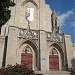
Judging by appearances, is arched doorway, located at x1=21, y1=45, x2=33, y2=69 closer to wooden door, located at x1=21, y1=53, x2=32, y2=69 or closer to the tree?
wooden door, located at x1=21, y1=53, x2=32, y2=69

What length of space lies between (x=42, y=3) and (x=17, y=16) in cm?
563

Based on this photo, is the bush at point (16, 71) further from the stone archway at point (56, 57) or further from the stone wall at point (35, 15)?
the stone wall at point (35, 15)

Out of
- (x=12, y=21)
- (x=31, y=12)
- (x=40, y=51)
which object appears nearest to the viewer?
(x=40, y=51)

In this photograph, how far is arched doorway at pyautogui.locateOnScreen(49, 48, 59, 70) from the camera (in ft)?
94.5

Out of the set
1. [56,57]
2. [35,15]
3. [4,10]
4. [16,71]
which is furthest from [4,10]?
[35,15]

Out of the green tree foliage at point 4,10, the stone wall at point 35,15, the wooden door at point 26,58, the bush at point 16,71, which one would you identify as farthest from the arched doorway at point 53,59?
the green tree foliage at point 4,10

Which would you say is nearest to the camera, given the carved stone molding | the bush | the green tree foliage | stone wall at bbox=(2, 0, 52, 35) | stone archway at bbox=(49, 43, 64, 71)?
the bush

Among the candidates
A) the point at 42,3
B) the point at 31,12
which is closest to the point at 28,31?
the point at 31,12

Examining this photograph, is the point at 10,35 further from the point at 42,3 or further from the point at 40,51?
the point at 42,3

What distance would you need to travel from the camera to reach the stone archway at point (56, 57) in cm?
2894

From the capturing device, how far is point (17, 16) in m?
31.2

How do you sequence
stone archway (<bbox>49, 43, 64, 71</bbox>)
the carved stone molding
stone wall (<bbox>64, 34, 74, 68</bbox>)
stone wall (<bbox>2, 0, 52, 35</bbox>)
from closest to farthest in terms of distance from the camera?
stone wall (<bbox>64, 34, 74, 68</bbox>)
stone archway (<bbox>49, 43, 64, 71</bbox>)
the carved stone molding
stone wall (<bbox>2, 0, 52, 35</bbox>)

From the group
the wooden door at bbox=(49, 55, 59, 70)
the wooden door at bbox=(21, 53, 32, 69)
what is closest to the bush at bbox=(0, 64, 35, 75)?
the wooden door at bbox=(21, 53, 32, 69)

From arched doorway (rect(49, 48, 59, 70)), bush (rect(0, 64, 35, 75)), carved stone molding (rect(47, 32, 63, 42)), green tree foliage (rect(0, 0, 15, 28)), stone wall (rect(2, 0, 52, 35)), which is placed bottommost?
bush (rect(0, 64, 35, 75))
